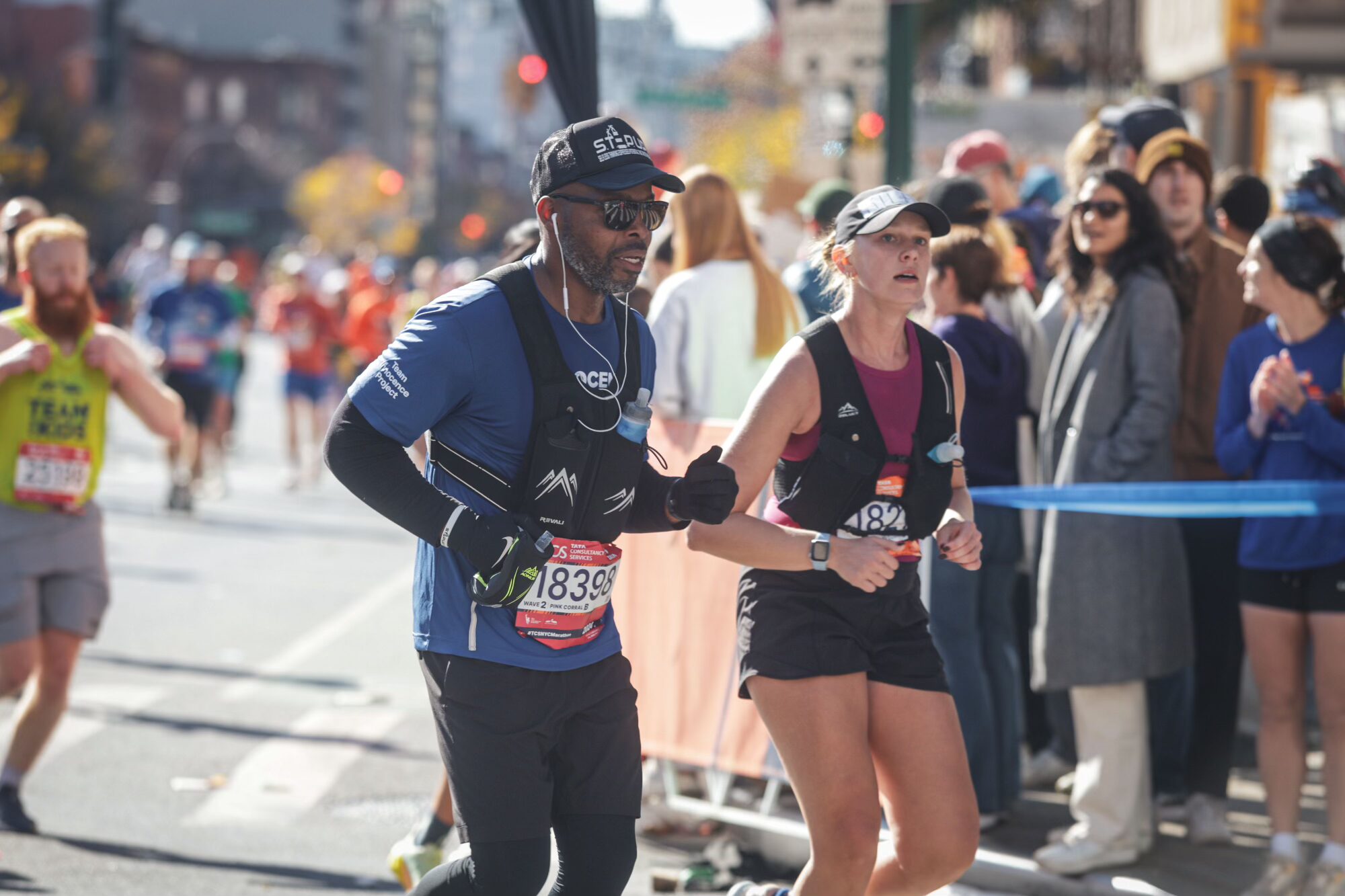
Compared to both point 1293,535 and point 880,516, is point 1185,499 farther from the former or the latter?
point 880,516

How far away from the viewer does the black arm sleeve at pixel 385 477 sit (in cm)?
366

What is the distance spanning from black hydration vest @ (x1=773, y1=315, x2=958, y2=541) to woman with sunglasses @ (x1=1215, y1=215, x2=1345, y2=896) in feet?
4.55

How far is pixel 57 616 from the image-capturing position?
6625 mm

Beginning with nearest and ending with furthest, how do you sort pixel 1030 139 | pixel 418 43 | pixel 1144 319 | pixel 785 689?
pixel 785 689
pixel 1144 319
pixel 1030 139
pixel 418 43

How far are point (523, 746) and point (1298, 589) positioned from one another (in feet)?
8.63

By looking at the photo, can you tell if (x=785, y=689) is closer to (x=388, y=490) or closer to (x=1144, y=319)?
(x=388, y=490)

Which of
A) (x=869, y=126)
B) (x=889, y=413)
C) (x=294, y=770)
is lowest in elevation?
(x=294, y=770)

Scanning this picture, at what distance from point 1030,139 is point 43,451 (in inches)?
731

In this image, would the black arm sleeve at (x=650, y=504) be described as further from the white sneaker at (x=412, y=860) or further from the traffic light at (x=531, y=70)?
the traffic light at (x=531, y=70)

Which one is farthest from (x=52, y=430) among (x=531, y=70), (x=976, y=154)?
(x=976, y=154)

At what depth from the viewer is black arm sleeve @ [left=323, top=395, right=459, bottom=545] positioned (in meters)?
3.66

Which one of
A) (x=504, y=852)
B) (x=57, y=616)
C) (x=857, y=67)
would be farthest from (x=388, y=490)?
(x=857, y=67)

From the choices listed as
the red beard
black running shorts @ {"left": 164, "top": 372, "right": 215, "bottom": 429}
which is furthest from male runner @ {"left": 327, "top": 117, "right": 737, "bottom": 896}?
black running shorts @ {"left": 164, "top": 372, "right": 215, "bottom": 429}

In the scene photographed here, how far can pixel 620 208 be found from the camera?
3834 millimetres
